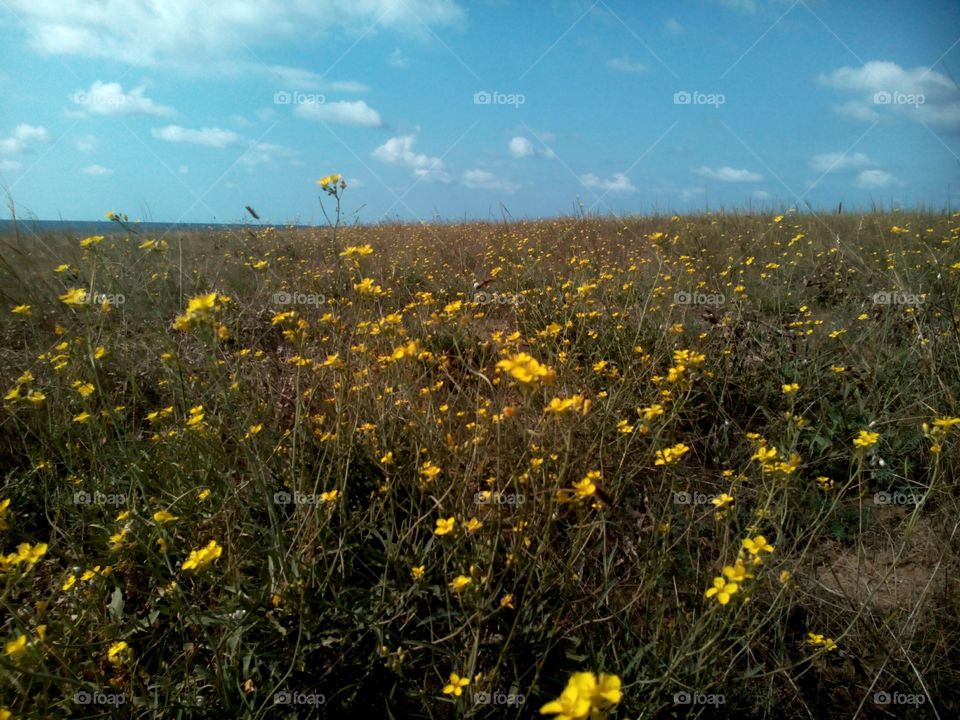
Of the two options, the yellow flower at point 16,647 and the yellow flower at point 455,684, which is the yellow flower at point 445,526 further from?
the yellow flower at point 16,647

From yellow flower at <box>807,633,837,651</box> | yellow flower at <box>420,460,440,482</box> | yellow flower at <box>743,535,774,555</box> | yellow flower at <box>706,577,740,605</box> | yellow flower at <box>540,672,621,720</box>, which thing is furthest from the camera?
yellow flower at <box>420,460,440,482</box>

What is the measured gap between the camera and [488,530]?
1.61m

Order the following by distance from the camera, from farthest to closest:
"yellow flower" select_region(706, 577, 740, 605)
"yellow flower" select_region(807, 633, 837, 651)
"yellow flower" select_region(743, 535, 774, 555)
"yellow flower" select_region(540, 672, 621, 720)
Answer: "yellow flower" select_region(807, 633, 837, 651)
"yellow flower" select_region(743, 535, 774, 555)
"yellow flower" select_region(706, 577, 740, 605)
"yellow flower" select_region(540, 672, 621, 720)

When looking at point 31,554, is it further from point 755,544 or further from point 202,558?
point 755,544

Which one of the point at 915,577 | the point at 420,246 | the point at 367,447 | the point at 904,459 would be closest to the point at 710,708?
the point at 915,577

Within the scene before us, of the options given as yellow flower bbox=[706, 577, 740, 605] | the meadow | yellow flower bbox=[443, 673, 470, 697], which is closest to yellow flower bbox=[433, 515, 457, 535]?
the meadow

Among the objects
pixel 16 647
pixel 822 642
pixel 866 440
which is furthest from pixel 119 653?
pixel 866 440

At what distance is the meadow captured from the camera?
1312 mm

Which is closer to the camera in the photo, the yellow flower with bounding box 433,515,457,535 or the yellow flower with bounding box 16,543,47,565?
the yellow flower with bounding box 16,543,47,565

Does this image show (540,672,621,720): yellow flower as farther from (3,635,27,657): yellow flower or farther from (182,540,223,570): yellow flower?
(3,635,27,657): yellow flower

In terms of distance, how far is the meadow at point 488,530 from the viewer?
51.7 inches

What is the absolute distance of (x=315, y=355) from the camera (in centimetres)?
271

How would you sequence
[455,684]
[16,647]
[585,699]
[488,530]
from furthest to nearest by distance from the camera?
1. [488,530]
2. [455,684]
3. [16,647]
4. [585,699]

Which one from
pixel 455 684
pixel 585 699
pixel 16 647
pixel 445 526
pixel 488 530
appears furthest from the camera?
pixel 488 530
